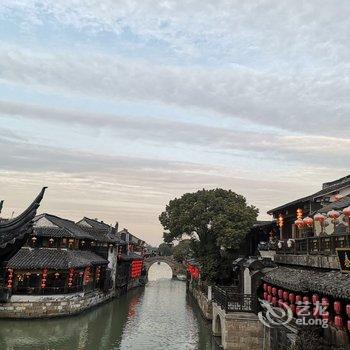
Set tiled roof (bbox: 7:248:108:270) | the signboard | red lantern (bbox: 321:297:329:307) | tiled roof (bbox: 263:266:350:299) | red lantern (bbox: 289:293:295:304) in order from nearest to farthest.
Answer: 1. tiled roof (bbox: 263:266:350:299)
2. the signboard
3. red lantern (bbox: 321:297:329:307)
4. red lantern (bbox: 289:293:295:304)
5. tiled roof (bbox: 7:248:108:270)

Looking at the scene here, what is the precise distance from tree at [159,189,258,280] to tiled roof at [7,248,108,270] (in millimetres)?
10033

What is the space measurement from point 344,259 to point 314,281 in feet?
6.13

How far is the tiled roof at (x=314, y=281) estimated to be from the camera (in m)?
12.7

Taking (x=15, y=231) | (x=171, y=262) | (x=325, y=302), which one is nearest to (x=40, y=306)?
(x=15, y=231)

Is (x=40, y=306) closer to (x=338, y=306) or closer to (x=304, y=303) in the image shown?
(x=304, y=303)

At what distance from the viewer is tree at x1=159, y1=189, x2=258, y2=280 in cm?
3688

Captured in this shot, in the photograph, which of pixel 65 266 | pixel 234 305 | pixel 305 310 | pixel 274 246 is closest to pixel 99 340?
pixel 65 266

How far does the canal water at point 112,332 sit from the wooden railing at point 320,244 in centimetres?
921

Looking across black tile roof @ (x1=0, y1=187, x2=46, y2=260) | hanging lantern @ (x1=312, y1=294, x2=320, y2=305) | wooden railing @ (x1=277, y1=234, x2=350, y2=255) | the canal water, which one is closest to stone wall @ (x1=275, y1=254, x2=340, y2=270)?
wooden railing @ (x1=277, y1=234, x2=350, y2=255)

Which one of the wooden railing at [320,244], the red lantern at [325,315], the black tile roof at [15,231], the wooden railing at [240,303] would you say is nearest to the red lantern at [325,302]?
the red lantern at [325,315]

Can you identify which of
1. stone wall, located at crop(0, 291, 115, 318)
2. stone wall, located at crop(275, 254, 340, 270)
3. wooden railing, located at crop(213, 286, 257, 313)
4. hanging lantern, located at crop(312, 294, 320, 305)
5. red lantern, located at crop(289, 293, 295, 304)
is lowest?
stone wall, located at crop(0, 291, 115, 318)

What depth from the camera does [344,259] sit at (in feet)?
45.2

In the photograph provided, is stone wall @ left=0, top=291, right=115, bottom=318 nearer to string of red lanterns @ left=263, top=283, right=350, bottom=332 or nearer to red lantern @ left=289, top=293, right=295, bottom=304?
string of red lanterns @ left=263, top=283, right=350, bottom=332

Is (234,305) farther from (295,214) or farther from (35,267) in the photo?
(35,267)
